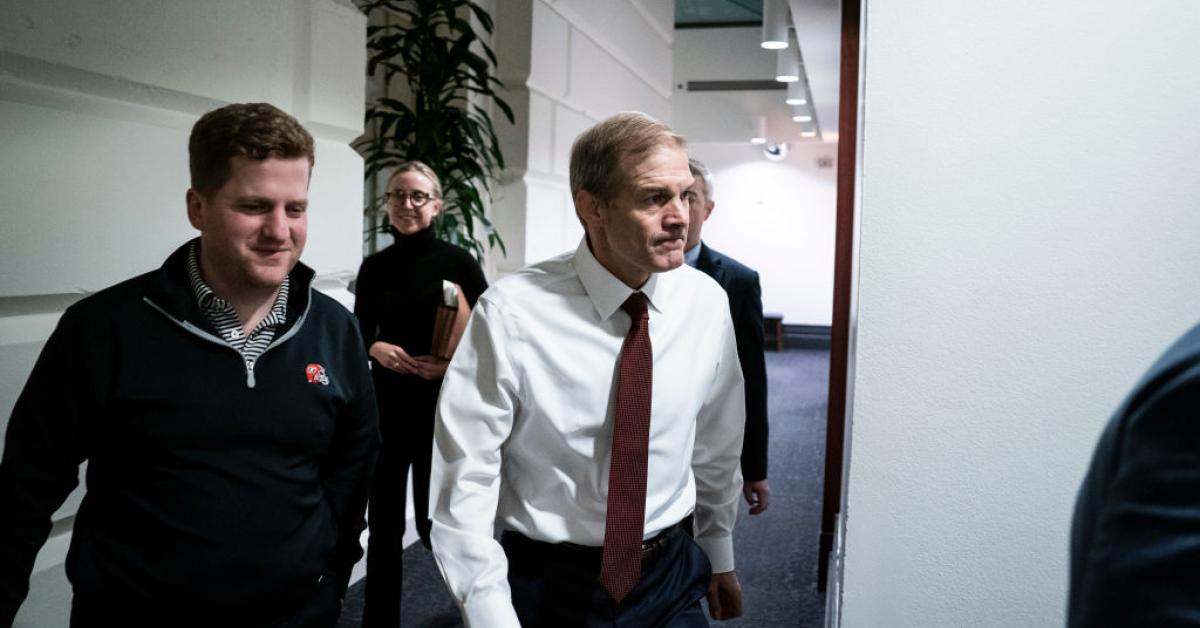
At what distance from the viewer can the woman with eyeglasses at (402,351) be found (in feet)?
9.78

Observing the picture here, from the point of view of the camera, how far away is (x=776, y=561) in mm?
4137

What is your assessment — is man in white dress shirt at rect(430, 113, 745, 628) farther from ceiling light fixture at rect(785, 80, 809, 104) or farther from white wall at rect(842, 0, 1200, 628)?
ceiling light fixture at rect(785, 80, 809, 104)

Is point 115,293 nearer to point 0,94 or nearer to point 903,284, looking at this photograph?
point 0,94

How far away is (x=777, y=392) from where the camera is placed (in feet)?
30.2

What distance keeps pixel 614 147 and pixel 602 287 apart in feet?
0.77

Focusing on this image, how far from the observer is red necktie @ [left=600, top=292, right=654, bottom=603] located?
1.52m

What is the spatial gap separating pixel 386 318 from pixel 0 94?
1.38 meters

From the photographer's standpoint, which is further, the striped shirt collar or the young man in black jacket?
the striped shirt collar

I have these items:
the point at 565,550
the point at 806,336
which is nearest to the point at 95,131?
the point at 565,550

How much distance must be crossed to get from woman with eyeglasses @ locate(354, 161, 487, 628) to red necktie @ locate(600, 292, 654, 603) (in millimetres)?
1534

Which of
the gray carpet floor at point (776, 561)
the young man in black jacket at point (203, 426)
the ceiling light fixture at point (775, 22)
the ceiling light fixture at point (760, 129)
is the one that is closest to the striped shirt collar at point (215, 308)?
the young man in black jacket at point (203, 426)

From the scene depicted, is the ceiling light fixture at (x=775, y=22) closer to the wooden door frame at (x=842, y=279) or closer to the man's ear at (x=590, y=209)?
the wooden door frame at (x=842, y=279)

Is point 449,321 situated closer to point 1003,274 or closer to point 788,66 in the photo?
point 1003,274

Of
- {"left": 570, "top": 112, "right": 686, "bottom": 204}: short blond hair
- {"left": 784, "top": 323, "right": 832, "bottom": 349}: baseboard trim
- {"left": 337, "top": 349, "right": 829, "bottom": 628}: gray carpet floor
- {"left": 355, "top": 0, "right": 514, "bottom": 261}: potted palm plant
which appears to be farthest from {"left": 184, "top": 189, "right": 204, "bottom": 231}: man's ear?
{"left": 784, "top": 323, "right": 832, "bottom": 349}: baseboard trim
